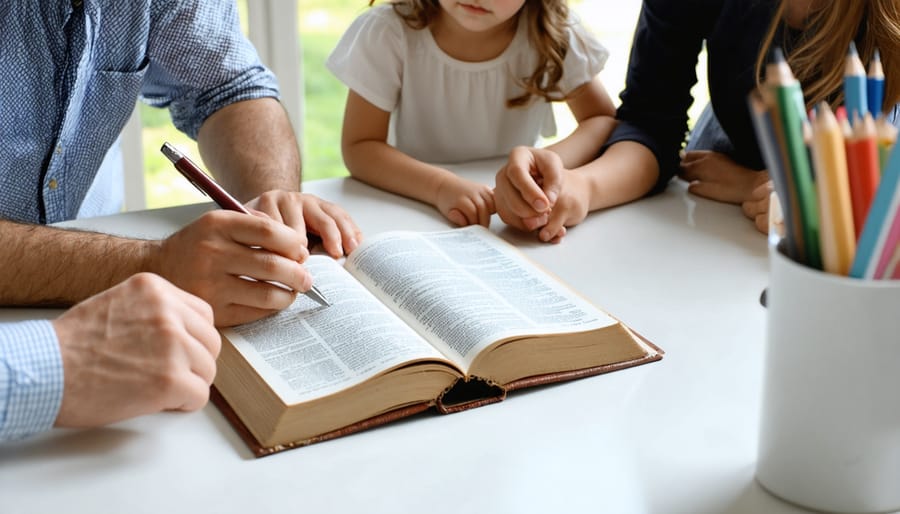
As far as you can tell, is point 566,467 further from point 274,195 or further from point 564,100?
point 564,100

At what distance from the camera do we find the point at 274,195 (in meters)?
1.11

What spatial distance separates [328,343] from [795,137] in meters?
0.42

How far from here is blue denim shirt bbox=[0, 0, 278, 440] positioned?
4.04ft

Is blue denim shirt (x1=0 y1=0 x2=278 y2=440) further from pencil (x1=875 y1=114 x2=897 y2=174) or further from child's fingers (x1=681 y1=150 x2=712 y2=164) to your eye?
pencil (x1=875 y1=114 x2=897 y2=174)

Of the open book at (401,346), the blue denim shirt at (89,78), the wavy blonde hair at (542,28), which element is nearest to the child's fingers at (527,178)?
the open book at (401,346)

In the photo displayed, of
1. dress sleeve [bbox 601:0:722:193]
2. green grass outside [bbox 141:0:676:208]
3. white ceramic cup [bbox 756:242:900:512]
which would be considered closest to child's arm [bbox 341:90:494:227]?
dress sleeve [bbox 601:0:722:193]

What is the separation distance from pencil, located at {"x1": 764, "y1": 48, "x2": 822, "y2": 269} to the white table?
20 cm

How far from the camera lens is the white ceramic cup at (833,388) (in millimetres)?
606

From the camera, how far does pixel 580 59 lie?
1504 mm

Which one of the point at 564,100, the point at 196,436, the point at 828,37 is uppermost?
the point at 828,37

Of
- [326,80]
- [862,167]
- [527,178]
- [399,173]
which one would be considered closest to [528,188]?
[527,178]

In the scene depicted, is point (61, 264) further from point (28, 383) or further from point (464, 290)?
point (464, 290)

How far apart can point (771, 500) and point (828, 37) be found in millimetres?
712

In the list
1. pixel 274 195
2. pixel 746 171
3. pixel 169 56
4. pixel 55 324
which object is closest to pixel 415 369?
pixel 55 324
